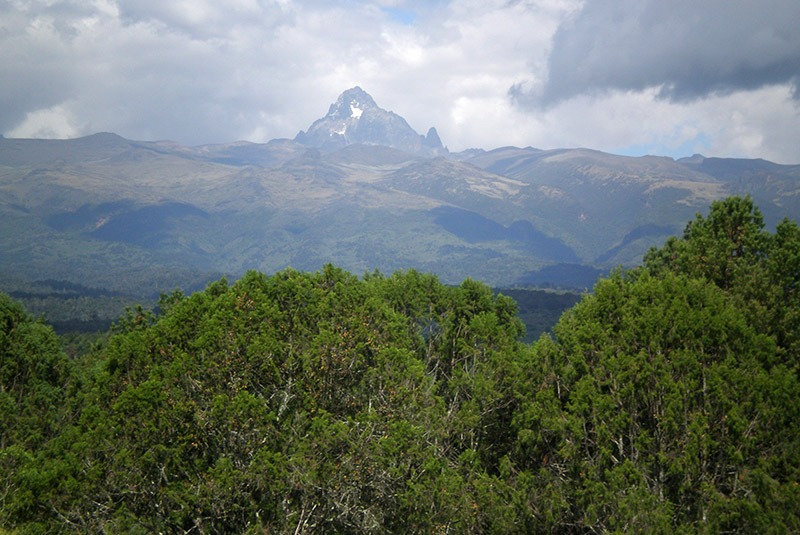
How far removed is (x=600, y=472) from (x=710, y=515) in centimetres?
354

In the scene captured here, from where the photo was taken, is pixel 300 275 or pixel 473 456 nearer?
pixel 473 456

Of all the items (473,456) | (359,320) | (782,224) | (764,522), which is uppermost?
(782,224)

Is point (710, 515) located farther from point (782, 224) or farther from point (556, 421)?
point (782, 224)

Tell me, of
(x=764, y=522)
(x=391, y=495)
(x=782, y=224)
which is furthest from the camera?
(x=782, y=224)

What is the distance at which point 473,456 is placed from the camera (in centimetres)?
2466

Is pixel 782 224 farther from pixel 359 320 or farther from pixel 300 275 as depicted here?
pixel 300 275

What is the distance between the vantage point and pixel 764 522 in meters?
17.8

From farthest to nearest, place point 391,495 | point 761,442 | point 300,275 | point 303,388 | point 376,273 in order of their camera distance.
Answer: point 376,273
point 300,275
point 303,388
point 391,495
point 761,442

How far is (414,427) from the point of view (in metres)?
21.5

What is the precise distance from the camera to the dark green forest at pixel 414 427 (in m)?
19.7

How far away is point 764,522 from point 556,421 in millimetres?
6972

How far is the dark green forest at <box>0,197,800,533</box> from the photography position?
19.7 metres

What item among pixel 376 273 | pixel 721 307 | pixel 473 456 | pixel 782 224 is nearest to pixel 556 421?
pixel 473 456

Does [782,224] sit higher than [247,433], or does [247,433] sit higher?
[782,224]
